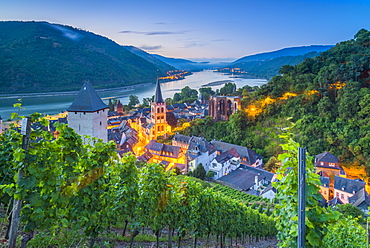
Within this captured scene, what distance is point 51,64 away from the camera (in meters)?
90.8

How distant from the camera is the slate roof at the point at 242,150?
88.2ft

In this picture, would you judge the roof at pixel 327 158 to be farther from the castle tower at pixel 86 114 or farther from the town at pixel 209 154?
the castle tower at pixel 86 114

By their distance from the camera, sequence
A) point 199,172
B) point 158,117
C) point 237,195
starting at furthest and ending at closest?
point 158,117 < point 199,172 < point 237,195

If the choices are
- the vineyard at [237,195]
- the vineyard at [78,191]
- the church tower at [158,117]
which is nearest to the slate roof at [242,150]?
the vineyard at [237,195]

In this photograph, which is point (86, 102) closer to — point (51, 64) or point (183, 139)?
point (183, 139)

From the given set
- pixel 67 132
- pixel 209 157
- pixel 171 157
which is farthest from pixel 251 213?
pixel 171 157

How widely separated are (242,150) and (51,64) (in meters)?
84.4

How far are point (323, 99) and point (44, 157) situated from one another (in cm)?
3127

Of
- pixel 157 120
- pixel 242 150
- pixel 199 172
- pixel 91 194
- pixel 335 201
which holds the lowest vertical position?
pixel 335 201

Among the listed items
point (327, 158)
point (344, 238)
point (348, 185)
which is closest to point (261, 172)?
point (327, 158)

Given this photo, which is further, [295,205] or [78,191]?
[78,191]

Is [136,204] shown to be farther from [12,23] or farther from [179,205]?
[12,23]

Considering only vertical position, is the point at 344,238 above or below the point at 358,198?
above

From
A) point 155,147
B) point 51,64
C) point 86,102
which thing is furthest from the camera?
point 51,64
